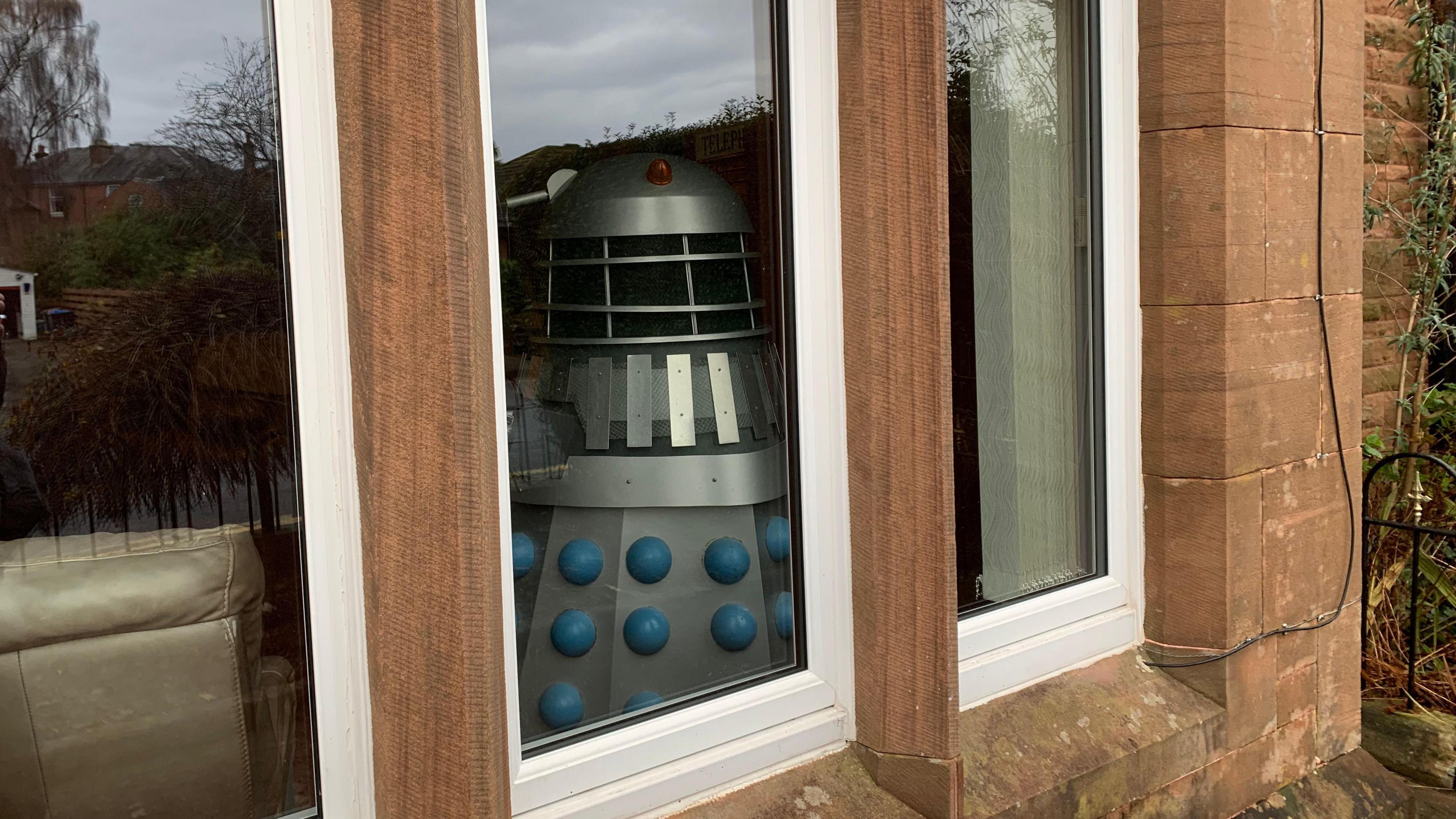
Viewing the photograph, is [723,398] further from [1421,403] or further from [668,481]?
[1421,403]

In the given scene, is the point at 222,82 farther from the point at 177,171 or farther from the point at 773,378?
the point at 773,378

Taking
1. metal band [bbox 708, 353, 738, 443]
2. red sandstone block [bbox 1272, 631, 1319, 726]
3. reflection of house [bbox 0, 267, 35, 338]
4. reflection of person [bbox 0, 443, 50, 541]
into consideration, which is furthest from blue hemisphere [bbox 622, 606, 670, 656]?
red sandstone block [bbox 1272, 631, 1319, 726]

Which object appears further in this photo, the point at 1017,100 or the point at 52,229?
the point at 1017,100

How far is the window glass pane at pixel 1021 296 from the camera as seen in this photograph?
8.67 feet

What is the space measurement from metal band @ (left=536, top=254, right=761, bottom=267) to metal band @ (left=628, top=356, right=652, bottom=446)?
0.61 feet

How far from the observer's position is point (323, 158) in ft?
5.05

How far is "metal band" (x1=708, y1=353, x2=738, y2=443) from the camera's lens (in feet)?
7.13

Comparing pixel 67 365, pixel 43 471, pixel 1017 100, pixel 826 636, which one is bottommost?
pixel 826 636

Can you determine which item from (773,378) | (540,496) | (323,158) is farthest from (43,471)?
(773,378)

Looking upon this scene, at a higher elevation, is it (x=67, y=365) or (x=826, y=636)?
(x=67, y=365)

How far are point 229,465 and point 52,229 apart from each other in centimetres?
38

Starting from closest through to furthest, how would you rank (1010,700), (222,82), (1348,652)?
(222,82)
(1010,700)
(1348,652)

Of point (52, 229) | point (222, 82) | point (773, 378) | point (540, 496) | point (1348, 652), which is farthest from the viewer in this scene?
point (1348, 652)

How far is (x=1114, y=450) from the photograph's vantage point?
9.32ft
